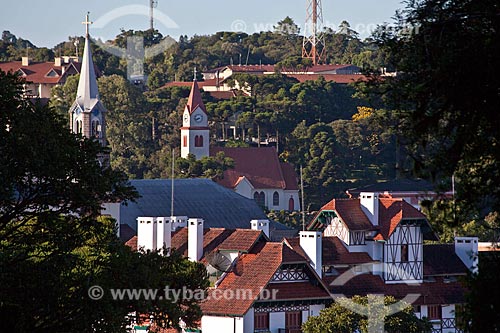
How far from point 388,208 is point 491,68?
36.3 m

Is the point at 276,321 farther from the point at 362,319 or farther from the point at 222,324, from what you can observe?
the point at 362,319

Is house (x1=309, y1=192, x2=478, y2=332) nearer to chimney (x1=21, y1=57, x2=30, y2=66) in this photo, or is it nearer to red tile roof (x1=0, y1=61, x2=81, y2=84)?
red tile roof (x1=0, y1=61, x2=81, y2=84)

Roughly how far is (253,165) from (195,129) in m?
5.13

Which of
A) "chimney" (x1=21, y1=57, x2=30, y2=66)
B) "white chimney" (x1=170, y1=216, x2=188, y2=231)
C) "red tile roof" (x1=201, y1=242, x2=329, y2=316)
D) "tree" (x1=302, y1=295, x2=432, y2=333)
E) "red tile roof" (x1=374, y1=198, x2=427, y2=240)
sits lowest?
"tree" (x1=302, y1=295, x2=432, y2=333)

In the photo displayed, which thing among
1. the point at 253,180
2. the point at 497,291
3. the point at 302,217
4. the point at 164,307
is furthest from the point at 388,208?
the point at 253,180

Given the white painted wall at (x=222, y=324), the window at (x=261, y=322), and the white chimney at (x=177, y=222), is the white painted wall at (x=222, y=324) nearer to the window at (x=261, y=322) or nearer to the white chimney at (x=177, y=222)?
the window at (x=261, y=322)

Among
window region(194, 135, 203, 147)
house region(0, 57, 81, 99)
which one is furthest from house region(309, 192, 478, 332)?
house region(0, 57, 81, 99)

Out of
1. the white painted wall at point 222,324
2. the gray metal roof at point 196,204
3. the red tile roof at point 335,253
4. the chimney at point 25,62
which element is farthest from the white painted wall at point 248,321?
the chimney at point 25,62

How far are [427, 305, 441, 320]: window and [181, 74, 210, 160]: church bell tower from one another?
76.4m

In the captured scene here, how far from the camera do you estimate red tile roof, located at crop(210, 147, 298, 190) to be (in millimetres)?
126250

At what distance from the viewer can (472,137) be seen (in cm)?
1499

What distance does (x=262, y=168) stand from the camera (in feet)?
419

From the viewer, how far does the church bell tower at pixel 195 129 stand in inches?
4884

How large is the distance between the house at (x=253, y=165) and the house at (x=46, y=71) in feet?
80.0
